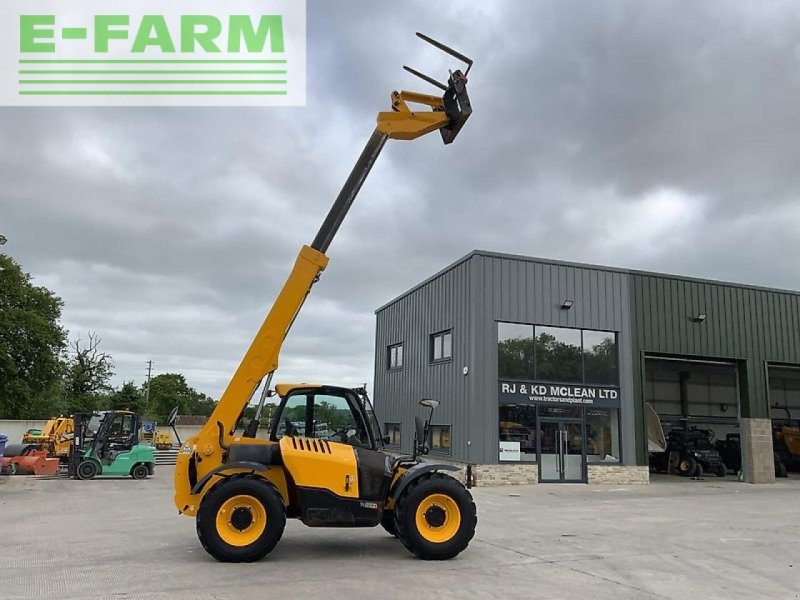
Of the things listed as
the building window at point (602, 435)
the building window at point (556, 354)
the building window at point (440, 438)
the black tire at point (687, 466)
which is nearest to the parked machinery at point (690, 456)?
the black tire at point (687, 466)

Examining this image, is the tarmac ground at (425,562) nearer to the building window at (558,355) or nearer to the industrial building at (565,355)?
the industrial building at (565,355)

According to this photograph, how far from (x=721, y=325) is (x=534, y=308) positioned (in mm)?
8132

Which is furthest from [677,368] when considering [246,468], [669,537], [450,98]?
[246,468]

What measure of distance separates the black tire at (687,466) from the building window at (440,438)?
11191mm

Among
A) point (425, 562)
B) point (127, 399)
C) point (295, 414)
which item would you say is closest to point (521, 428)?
point (425, 562)

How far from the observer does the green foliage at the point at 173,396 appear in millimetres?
74250

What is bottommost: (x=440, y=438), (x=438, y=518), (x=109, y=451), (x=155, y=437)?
(x=155, y=437)

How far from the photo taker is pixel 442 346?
22578mm

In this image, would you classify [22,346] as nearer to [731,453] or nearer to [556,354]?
[556,354]

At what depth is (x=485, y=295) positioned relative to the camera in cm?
2056

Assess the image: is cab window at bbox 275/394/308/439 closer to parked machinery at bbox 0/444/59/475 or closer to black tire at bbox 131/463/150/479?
black tire at bbox 131/463/150/479

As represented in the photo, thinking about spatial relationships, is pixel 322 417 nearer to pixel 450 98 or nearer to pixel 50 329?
pixel 450 98

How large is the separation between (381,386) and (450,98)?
20.5 meters

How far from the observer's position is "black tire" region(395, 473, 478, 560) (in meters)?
8.11
